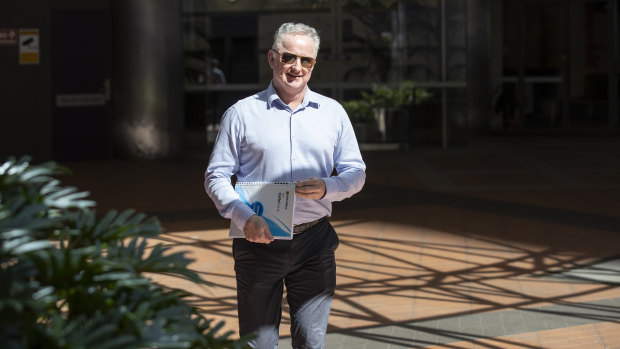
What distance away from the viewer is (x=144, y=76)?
50.1 ft

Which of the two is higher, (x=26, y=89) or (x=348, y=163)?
(x=26, y=89)

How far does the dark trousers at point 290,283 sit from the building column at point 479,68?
57.0 feet

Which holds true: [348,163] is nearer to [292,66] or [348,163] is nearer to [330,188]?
[330,188]

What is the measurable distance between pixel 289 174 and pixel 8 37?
12500mm

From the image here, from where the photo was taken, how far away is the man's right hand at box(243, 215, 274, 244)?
3156 millimetres

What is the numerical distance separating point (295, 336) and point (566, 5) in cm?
1792

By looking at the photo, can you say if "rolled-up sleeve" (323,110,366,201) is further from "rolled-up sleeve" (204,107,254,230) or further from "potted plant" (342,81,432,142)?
"potted plant" (342,81,432,142)

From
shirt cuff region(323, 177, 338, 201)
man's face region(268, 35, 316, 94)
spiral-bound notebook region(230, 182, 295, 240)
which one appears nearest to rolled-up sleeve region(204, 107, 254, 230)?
spiral-bound notebook region(230, 182, 295, 240)

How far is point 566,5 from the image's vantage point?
20.1 m

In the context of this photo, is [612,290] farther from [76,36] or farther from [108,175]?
[76,36]

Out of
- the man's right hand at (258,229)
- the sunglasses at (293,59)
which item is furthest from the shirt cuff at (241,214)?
the sunglasses at (293,59)

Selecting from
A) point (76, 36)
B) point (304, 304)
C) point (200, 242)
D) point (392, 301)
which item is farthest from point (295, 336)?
point (76, 36)

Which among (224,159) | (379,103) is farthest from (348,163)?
(379,103)

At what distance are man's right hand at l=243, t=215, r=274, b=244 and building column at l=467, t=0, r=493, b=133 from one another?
17688mm
